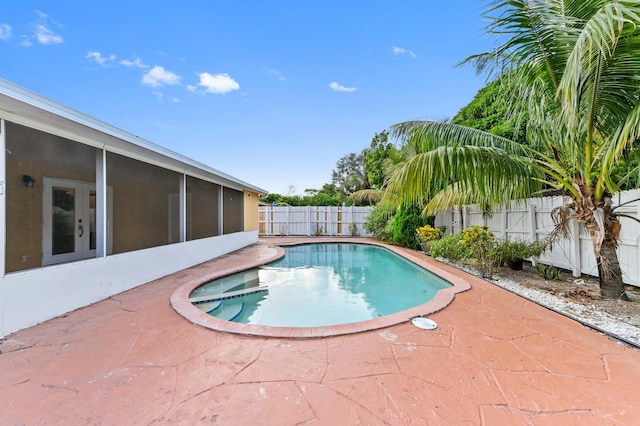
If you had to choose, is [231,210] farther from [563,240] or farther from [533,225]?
[563,240]

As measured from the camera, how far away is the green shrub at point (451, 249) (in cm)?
848

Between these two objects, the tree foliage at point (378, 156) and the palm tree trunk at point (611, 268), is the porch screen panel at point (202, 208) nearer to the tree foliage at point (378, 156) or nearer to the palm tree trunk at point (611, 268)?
the palm tree trunk at point (611, 268)

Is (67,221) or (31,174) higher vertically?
(31,174)

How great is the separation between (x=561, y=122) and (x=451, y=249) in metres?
5.13

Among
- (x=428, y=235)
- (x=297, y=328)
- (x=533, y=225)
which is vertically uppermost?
(x=533, y=225)

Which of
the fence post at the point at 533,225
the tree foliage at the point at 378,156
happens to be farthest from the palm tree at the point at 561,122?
the tree foliage at the point at 378,156

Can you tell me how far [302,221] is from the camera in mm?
19062

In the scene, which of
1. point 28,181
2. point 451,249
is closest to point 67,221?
point 28,181

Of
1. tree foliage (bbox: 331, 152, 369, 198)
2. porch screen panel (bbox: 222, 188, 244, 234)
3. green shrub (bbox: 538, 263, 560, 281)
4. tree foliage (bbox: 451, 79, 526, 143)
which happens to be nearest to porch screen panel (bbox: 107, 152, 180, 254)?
porch screen panel (bbox: 222, 188, 244, 234)

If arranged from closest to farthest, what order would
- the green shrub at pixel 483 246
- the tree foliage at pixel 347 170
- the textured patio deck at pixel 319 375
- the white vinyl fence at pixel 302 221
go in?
the textured patio deck at pixel 319 375
the green shrub at pixel 483 246
the white vinyl fence at pixel 302 221
the tree foliage at pixel 347 170

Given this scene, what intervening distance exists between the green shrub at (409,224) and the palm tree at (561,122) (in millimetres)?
6933

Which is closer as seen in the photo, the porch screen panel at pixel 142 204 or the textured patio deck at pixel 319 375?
the textured patio deck at pixel 319 375

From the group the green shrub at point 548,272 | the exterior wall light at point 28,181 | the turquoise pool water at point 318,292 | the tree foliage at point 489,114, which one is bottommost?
the turquoise pool water at point 318,292

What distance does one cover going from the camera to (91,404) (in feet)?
7.61
